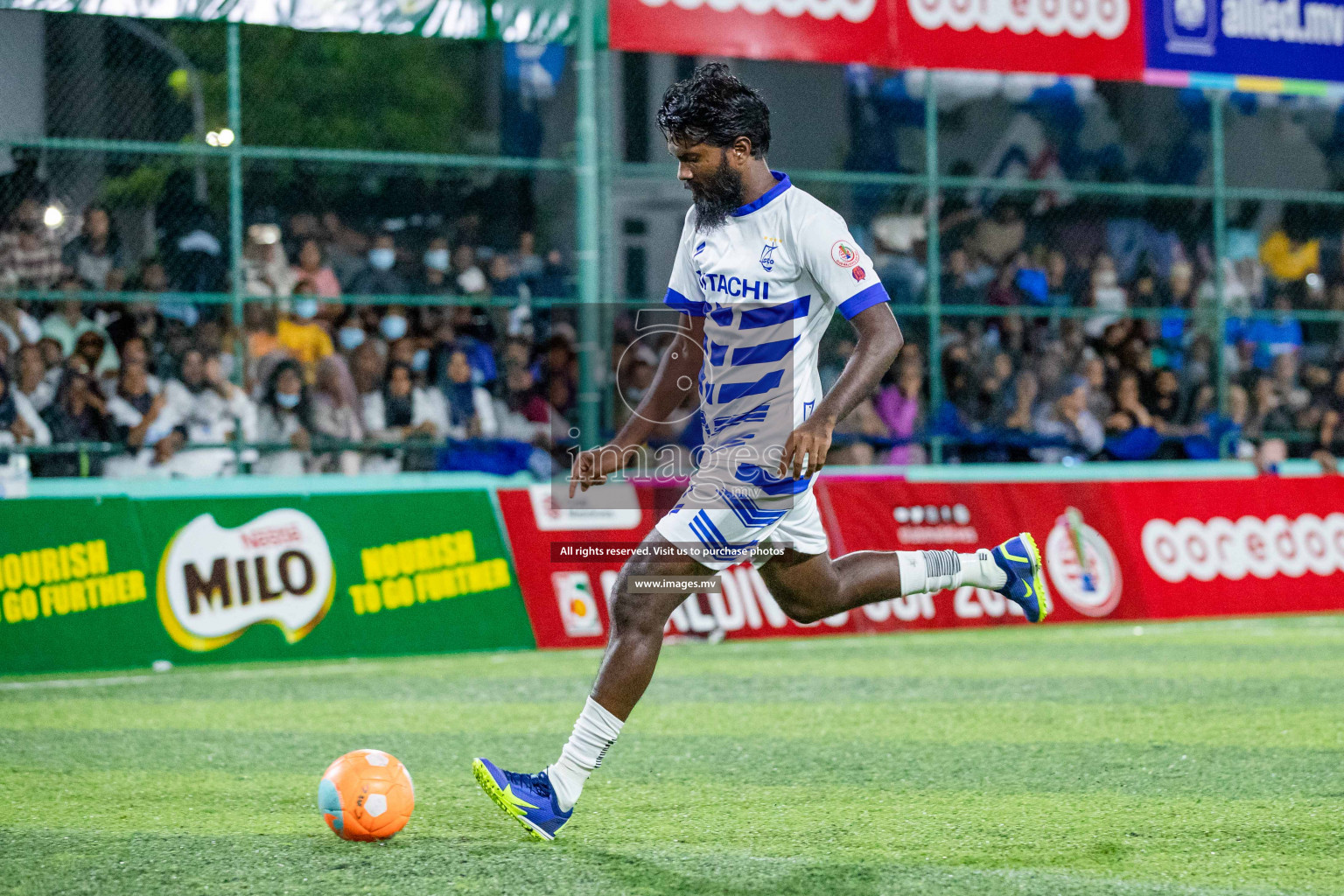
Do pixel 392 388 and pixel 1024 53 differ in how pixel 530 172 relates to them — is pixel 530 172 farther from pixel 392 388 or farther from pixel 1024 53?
pixel 1024 53

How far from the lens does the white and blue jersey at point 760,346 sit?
16.3ft

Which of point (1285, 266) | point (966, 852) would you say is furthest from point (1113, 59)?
point (966, 852)

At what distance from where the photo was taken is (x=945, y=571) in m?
5.60

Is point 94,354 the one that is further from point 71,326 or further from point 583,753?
point 583,753

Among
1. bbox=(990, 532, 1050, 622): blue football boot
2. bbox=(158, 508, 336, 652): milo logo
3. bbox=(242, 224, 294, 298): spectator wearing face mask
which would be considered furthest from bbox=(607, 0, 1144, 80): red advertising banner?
bbox=(990, 532, 1050, 622): blue football boot

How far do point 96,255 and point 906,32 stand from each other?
6717mm

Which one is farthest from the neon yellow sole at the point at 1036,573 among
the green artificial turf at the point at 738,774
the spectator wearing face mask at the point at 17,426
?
the spectator wearing face mask at the point at 17,426

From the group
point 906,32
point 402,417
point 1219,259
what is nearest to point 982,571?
point 402,417

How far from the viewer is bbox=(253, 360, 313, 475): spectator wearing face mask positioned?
1205cm

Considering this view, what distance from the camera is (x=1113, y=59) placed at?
1423 cm

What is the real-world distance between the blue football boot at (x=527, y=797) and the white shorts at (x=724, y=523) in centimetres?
83

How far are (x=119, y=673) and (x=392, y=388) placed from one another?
3.37 meters

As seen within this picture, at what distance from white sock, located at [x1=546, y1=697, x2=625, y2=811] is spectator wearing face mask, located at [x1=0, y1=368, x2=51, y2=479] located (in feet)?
24.4

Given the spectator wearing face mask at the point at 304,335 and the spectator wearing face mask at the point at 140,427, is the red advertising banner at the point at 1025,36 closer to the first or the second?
the spectator wearing face mask at the point at 304,335
